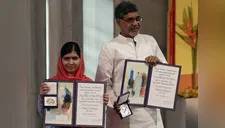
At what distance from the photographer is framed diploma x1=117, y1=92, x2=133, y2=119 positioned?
2.46 metres

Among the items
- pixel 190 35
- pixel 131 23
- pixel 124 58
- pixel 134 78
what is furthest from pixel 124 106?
pixel 190 35

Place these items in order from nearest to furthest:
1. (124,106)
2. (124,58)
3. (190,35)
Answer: (124,106) → (124,58) → (190,35)

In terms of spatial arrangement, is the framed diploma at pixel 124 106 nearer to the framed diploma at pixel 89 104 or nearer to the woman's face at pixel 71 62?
the framed diploma at pixel 89 104

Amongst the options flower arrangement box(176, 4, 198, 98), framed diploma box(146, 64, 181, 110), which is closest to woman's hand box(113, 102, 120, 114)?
framed diploma box(146, 64, 181, 110)

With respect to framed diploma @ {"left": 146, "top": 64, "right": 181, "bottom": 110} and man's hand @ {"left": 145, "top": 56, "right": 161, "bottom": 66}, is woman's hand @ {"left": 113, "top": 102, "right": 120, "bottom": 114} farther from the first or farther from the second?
man's hand @ {"left": 145, "top": 56, "right": 161, "bottom": 66}

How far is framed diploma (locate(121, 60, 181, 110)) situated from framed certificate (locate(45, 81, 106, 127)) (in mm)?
204

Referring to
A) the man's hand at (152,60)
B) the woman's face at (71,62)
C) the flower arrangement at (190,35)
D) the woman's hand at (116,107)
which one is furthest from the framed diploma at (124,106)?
the flower arrangement at (190,35)

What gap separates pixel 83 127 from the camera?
245 centimetres

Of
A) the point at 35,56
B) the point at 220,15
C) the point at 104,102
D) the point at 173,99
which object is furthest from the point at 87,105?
the point at 35,56

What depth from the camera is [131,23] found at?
258 cm

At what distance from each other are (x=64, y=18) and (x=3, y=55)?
4.03 feet

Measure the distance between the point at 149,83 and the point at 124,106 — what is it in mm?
214

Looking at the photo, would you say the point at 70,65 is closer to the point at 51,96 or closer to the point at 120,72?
the point at 51,96

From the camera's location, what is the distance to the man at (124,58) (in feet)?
8.49
